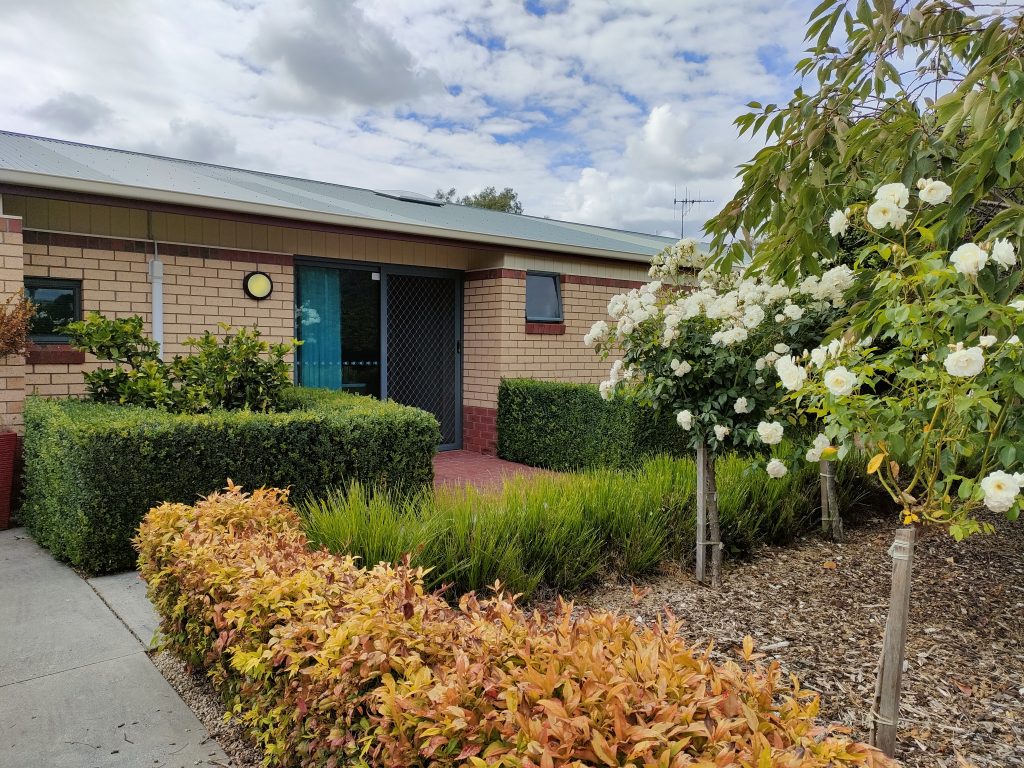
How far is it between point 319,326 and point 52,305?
2922mm

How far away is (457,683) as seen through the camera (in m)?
1.72

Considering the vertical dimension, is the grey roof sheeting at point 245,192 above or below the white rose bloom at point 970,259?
above

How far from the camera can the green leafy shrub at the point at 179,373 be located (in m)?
5.77

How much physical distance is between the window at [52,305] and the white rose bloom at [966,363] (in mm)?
7087

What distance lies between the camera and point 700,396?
451cm

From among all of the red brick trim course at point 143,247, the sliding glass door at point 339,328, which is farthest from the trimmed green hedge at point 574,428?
the red brick trim course at point 143,247

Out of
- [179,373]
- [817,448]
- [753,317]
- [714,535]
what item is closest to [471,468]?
[179,373]

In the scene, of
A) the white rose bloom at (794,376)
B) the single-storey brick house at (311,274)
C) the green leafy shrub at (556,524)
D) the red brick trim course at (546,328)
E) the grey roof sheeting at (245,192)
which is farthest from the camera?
the red brick trim course at (546,328)

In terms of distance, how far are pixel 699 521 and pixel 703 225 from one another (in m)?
1.94

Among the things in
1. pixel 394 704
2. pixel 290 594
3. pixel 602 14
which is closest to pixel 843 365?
pixel 394 704

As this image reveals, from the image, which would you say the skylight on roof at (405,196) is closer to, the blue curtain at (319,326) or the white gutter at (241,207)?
the blue curtain at (319,326)

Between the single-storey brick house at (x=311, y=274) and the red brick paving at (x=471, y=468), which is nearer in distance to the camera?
the single-storey brick house at (x=311, y=274)

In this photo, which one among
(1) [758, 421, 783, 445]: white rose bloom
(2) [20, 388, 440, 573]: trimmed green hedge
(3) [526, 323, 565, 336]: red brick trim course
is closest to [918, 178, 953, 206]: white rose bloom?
(1) [758, 421, 783, 445]: white rose bloom

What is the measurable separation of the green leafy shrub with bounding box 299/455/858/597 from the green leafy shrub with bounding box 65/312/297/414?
5.09ft
